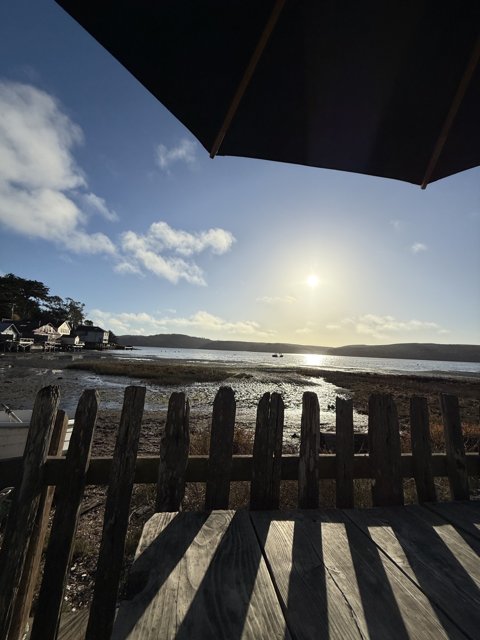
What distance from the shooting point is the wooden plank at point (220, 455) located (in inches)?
77.3

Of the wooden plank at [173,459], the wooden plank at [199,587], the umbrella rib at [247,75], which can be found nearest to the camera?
the wooden plank at [199,587]

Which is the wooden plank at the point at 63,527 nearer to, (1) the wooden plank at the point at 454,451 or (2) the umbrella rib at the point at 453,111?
(1) the wooden plank at the point at 454,451

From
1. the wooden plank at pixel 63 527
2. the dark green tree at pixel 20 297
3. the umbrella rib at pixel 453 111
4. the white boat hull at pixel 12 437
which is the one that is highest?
the dark green tree at pixel 20 297

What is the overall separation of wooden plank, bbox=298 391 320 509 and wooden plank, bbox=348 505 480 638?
0.27 m

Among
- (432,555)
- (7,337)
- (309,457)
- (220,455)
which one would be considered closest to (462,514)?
(432,555)

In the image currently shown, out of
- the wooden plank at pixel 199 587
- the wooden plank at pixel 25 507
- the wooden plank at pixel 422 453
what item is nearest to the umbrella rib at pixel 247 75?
the wooden plank at pixel 25 507

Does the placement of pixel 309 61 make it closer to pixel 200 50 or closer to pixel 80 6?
pixel 200 50

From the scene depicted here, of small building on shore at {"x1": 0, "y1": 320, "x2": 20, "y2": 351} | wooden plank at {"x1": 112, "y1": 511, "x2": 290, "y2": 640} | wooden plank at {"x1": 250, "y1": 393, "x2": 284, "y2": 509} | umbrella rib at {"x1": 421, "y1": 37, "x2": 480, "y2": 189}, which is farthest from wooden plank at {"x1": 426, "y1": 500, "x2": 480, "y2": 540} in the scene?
small building on shore at {"x1": 0, "y1": 320, "x2": 20, "y2": 351}

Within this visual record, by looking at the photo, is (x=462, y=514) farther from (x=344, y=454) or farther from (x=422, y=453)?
(x=344, y=454)

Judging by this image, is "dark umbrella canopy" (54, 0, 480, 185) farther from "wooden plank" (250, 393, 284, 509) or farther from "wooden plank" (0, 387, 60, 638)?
"wooden plank" (0, 387, 60, 638)

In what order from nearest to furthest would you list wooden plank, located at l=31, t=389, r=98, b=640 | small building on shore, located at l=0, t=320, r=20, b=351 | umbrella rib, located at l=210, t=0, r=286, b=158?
1. wooden plank, located at l=31, t=389, r=98, b=640
2. umbrella rib, located at l=210, t=0, r=286, b=158
3. small building on shore, located at l=0, t=320, r=20, b=351

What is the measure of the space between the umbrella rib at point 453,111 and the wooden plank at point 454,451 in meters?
2.03

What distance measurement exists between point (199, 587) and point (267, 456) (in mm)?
911

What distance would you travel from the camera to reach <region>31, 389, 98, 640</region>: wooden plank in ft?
5.38
